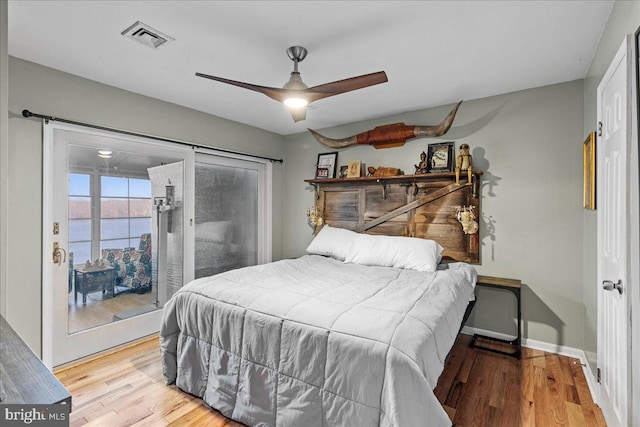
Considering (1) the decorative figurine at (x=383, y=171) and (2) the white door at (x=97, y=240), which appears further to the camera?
(1) the decorative figurine at (x=383, y=171)

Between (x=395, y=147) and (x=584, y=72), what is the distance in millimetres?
1843

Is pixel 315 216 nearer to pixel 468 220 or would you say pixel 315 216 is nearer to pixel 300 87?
pixel 468 220

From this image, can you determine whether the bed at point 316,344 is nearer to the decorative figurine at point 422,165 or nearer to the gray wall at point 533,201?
the gray wall at point 533,201

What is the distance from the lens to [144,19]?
6.54 feet

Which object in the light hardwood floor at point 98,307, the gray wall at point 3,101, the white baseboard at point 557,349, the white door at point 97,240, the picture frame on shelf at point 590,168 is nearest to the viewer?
the gray wall at point 3,101

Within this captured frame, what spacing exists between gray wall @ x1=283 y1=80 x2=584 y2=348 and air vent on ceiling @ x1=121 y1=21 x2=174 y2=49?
283 cm

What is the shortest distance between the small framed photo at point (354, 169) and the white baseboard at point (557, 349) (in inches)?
86.1

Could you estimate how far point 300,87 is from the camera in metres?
2.20

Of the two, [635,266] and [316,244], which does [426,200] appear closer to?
[316,244]

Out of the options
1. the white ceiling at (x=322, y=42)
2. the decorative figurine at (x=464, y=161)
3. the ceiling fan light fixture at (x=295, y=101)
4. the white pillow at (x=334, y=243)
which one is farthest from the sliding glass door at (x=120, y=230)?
the decorative figurine at (x=464, y=161)

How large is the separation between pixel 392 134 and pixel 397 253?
149cm

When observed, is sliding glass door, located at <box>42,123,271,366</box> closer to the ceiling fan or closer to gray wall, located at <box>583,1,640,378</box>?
the ceiling fan

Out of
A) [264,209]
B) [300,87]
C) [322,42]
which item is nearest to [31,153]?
[300,87]

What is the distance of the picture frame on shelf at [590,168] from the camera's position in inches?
88.5
